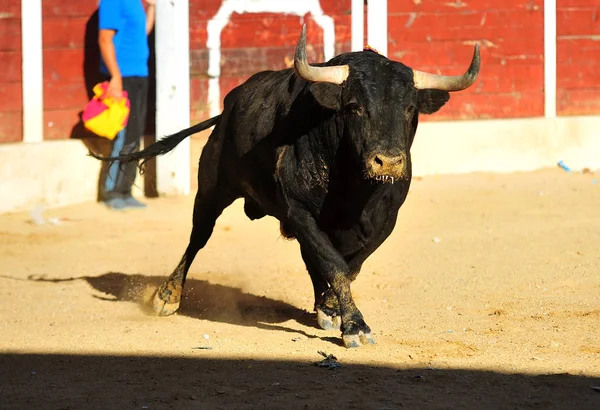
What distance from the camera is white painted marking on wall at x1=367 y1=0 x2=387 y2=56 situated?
33.7ft

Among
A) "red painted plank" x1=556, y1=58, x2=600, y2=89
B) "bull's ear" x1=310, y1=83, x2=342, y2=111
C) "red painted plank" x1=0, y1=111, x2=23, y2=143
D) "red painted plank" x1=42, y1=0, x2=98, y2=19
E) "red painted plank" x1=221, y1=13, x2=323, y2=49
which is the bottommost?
"red painted plank" x1=0, y1=111, x2=23, y2=143

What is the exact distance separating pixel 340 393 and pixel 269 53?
5962 millimetres

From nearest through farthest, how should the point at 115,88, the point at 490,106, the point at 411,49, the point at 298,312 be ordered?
the point at 298,312
the point at 115,88
the point at 411,49
the point at 490,106

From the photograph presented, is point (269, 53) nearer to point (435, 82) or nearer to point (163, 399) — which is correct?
point (435, 82)

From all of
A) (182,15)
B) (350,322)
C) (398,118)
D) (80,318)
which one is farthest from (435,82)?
(182,15)

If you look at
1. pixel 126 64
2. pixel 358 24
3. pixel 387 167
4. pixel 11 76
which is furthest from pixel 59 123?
pixel 387 167

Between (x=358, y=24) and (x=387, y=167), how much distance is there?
551cm

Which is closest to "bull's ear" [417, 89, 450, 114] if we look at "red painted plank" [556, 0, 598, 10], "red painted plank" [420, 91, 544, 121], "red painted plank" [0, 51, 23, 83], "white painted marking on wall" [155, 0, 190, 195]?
"white painted marking on wall" [155, 0, 190, 195]

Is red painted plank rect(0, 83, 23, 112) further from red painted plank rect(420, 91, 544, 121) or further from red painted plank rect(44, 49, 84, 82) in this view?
red painted plank rect(420, 91, 544, 121)

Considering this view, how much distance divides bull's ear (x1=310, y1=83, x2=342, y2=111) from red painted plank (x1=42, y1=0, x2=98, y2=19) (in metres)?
4.55

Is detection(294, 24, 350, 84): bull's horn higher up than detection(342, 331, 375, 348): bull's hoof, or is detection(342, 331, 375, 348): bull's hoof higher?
detection(294, 24, 350, 84): bull's horn

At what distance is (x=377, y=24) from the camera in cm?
1030

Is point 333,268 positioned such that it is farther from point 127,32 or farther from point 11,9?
point 11,9

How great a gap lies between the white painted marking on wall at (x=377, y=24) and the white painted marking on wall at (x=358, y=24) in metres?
0.08
